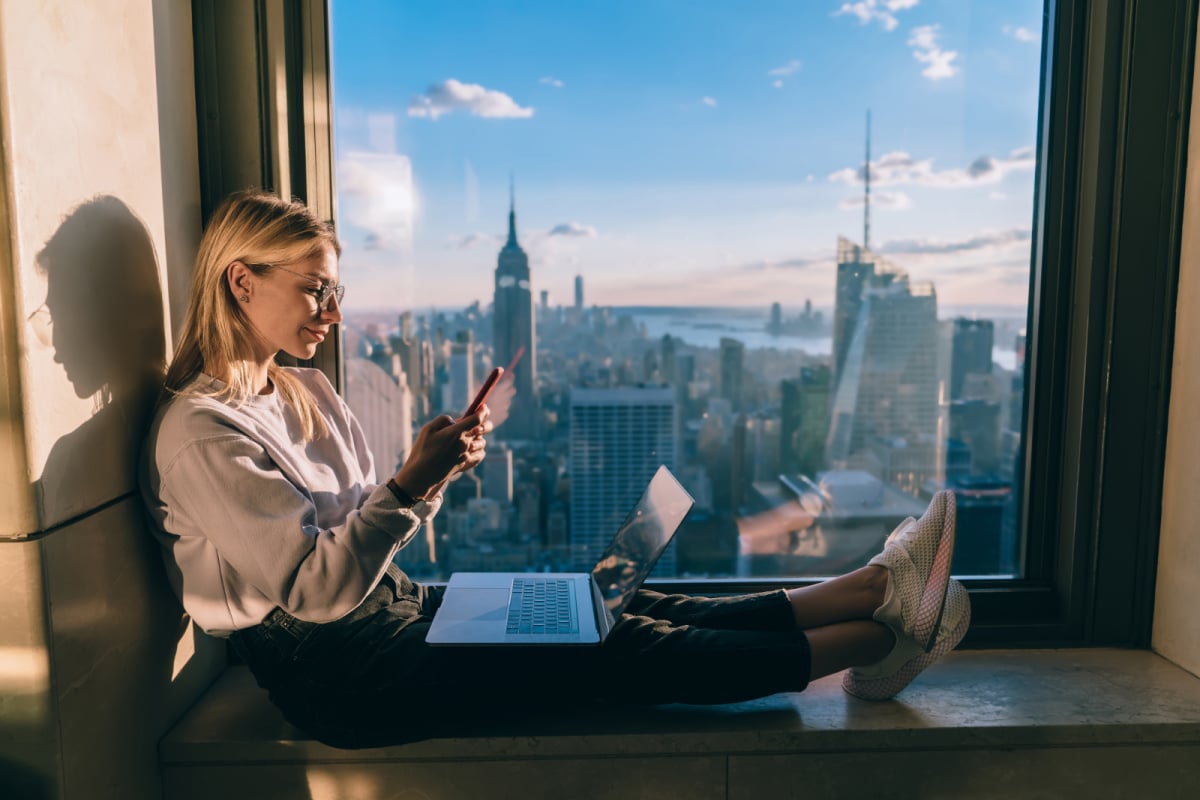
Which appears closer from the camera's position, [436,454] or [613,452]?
[436,454]

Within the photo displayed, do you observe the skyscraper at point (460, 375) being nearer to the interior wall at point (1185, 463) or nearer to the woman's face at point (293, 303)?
the woman's face at point (293, 303)

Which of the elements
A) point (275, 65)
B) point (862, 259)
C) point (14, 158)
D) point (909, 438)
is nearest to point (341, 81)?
point (275, 65)

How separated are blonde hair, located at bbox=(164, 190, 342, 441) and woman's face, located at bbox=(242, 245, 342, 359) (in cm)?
1

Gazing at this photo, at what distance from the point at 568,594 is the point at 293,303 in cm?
75

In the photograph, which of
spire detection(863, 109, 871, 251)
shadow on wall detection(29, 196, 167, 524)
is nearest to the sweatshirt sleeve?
shadow on wall detection(29, 196, 167, 524)

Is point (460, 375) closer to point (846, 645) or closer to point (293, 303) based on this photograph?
point (293, 303)

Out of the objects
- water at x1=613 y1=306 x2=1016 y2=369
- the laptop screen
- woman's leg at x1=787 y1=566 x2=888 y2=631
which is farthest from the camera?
water at x1=613 y1=306 x2=1016 y2=369

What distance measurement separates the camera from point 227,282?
51.6 inches

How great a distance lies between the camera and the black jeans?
4.27ft

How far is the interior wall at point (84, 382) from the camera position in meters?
1.01

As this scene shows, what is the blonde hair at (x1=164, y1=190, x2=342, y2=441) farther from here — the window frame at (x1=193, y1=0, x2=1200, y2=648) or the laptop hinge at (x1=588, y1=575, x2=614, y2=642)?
the laptop hinge at (x1=588, y1=575, x2=614, y2=642)

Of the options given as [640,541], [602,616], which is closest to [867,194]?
[640,541]

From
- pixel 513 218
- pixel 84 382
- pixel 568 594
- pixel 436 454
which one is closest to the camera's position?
pixel 84 382

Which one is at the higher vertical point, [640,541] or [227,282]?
[227,282]
